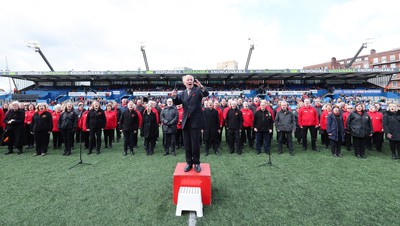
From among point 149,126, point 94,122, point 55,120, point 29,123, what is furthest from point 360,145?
point 29,123

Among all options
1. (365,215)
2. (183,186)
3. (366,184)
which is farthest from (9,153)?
(366,184)

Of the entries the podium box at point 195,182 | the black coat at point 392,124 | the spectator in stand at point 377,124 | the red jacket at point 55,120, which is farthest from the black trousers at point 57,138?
the spectator in stand at point 377,124

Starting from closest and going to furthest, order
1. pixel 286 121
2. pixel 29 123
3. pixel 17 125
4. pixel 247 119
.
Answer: pixel 286 121
pixel 17 125
pixel 247 119
pixel 29 123

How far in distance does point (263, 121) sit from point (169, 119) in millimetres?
3269

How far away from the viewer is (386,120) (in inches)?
251

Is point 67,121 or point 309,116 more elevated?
point 67,121

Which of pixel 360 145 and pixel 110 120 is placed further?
pixel 110 120

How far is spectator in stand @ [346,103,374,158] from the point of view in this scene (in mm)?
6453

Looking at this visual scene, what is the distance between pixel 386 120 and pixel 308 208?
5.30 metres

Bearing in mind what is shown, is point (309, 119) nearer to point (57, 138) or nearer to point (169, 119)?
point (169, 119)

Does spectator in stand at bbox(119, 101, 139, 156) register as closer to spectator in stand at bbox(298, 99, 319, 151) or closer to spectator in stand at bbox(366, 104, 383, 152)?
spectator in stand at bbox(298, 99, 319, 151)

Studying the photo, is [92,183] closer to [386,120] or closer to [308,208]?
[308,208]

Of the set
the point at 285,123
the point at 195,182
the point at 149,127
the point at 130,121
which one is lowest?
the point at 195,182

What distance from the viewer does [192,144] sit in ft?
12.5
